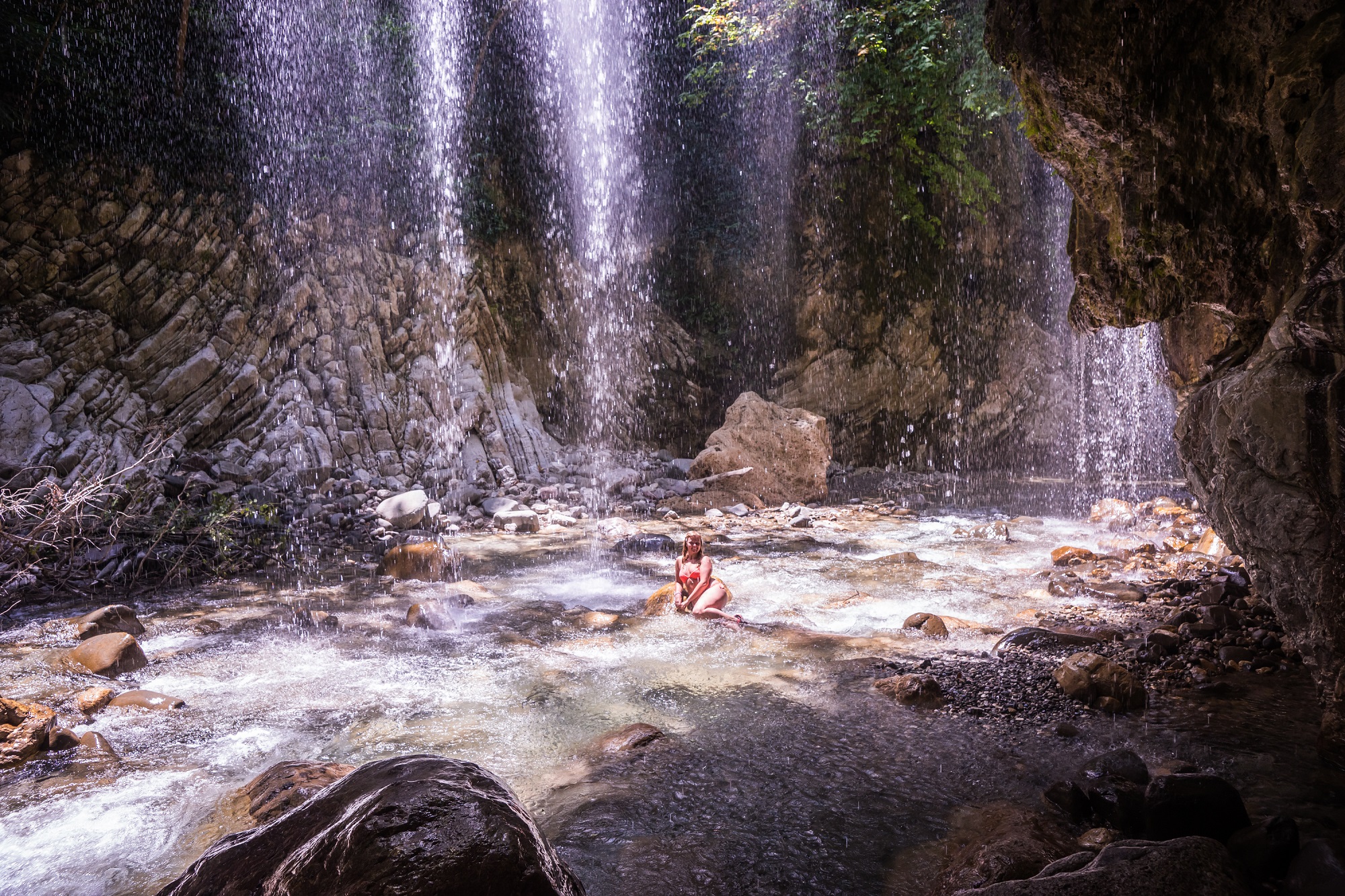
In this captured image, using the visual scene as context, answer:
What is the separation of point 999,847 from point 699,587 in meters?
3.64

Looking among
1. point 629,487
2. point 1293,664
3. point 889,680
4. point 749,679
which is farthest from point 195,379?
point 1293,664

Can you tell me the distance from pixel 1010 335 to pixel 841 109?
6849 mm

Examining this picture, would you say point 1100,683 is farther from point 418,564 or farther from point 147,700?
point 418,564

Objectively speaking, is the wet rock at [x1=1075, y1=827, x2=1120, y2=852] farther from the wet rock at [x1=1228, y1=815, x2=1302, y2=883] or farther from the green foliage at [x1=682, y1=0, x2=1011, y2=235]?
the green foliage at [x1=682, y1=0, x2=1011, y2=235]

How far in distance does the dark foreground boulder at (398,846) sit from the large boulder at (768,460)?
9966mm

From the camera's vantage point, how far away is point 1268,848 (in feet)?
7.13

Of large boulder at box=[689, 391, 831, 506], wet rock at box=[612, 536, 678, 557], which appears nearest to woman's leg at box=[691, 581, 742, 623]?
wet rock at box=[612, 536, 678, 557]

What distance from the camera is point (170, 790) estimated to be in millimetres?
3121

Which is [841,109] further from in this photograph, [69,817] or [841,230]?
[69,817]

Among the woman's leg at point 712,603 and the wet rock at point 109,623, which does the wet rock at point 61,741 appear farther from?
the woman's leg at point 712,603

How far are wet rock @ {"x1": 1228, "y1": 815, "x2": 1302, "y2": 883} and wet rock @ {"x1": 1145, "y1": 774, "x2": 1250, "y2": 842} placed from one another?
8 centimetres

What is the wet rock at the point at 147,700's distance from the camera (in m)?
3.98

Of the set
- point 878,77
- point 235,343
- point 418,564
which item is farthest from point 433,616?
point 878,77

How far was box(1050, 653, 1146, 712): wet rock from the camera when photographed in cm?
362
